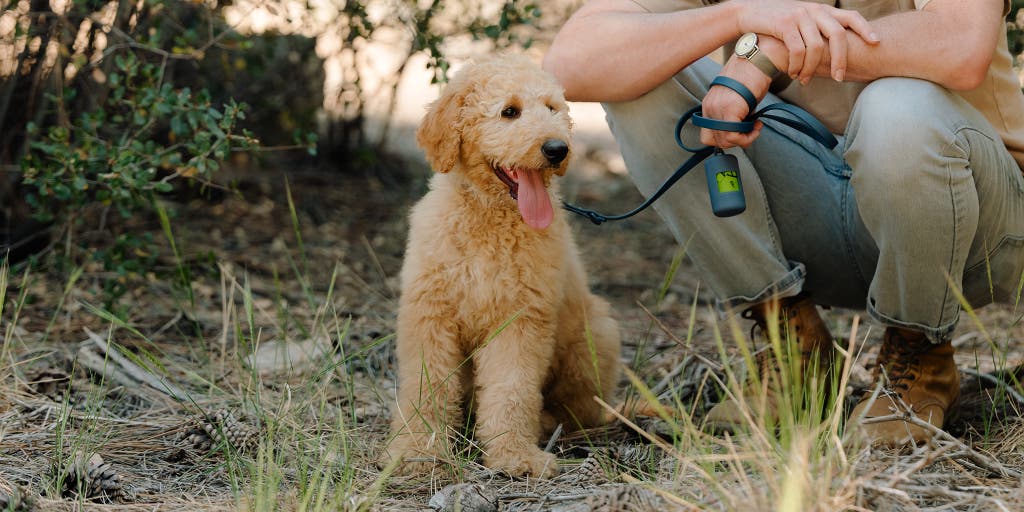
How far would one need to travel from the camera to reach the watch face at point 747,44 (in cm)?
252

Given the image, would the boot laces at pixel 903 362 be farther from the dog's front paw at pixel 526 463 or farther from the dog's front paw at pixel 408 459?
the dog's front paw at pixel 408 459

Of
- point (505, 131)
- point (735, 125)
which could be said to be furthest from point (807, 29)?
point (505, 131)

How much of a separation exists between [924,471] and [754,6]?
3.99 feet

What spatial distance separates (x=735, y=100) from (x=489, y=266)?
78cm

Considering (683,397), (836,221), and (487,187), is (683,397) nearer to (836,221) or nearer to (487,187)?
(836,221)

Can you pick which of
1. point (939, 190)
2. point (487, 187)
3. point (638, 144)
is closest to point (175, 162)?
point (487, 187)

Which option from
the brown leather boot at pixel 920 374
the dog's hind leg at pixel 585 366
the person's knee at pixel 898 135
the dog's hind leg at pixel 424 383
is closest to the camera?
the person's knee at pixel 898 135

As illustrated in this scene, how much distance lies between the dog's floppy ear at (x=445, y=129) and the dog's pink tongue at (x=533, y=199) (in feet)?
0.61

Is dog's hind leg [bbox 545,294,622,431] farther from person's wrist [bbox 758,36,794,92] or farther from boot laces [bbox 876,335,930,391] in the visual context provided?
person's wrist [bbox 758,36,794,92]

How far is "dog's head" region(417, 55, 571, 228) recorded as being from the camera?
259 cm

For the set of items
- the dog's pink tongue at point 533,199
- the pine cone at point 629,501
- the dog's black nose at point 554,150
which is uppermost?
the dog's black nose at point 554,150

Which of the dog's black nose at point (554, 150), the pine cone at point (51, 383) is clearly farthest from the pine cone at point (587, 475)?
the pine cone at point (51, 383)

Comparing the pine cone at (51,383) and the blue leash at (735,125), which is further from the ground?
the blue leash at (735,125)

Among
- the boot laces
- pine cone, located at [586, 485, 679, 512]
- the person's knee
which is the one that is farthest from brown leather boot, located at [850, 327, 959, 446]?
pine cone, located at [586, 485, 679, 512]
